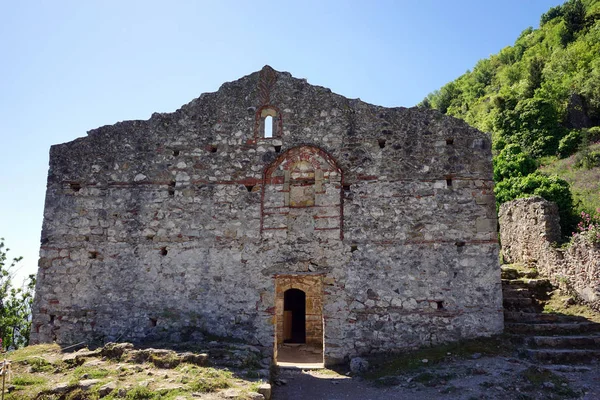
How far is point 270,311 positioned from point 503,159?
17.5m

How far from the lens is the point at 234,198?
1092 cm

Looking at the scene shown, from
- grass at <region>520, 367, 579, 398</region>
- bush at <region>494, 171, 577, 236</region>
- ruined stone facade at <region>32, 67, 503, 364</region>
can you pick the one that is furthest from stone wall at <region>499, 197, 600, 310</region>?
grass at <region>520, 367, 579, 398</region>

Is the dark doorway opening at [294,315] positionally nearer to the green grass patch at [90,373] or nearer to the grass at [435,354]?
the grass at [435,354]

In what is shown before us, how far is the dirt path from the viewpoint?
7352mm

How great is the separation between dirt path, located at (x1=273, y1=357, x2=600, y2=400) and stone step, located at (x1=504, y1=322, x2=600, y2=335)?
146 centimetres

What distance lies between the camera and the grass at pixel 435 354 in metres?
9.09

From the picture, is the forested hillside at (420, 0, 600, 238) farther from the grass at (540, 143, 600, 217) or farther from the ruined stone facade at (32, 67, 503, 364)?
the ruined stone facade at (32, 67, 503, 364)

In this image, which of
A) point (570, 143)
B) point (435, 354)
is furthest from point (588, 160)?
point (435, 354)

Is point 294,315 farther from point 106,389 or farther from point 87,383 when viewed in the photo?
point 106,389

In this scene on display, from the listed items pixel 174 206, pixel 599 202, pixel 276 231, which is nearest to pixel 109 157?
pixel 174 206

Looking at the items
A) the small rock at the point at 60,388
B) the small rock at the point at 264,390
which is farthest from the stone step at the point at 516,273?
the small rock at the point at 60,388

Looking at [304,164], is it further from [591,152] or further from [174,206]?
[591,152]

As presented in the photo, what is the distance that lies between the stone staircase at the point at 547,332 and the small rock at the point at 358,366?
3.26 metres

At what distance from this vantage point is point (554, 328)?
990cm
